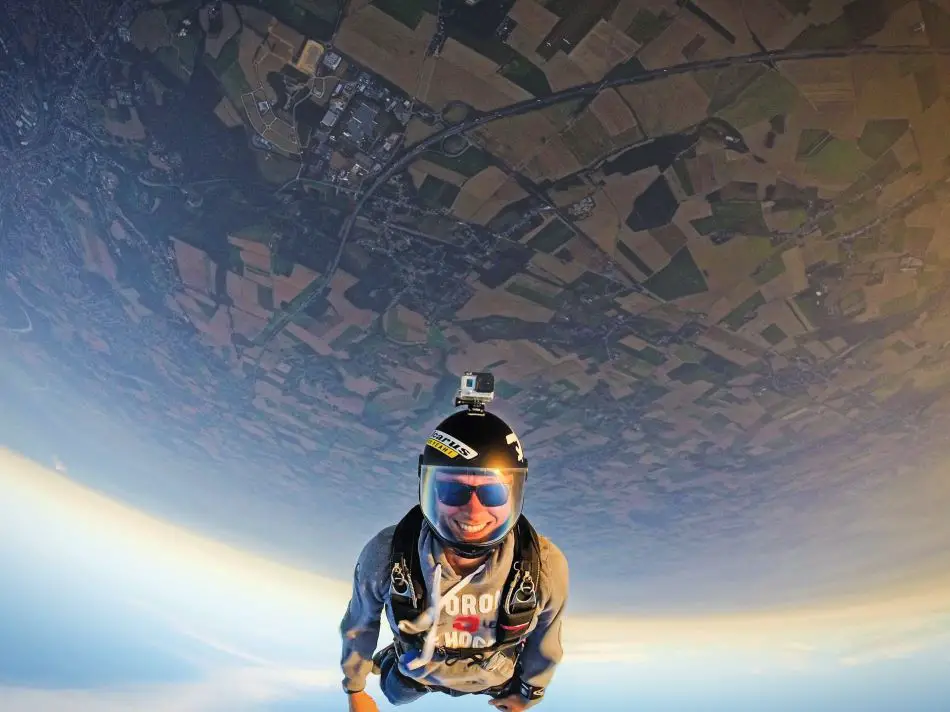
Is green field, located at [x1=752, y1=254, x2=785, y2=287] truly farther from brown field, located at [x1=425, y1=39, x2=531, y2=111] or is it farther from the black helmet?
the black helmet

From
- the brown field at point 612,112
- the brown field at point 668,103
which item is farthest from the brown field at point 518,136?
the brown field at point 668,103

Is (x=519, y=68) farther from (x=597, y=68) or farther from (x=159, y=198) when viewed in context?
(x=159, y=198)

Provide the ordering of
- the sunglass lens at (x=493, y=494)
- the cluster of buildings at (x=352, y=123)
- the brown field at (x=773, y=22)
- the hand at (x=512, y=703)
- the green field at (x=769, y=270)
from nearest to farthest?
the sunglass lens at (x=493, y=494) < the hand at (x=512, y=703) < the brown field at (x=773, y=22) < the cluster of buildings at (x=352, y=123) < the green field at (x=769, y=270)

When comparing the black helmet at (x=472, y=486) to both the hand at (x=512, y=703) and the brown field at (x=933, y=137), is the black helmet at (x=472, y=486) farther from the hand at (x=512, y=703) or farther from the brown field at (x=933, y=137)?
the brown field at (x=933, y=137)

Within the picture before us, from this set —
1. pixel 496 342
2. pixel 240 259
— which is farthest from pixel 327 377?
pixel 496 342

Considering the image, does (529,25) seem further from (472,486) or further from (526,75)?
(472,486)

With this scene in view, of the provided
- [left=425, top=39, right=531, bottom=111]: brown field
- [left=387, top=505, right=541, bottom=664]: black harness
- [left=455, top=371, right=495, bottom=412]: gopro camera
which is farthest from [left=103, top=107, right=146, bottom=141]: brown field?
[left=387, top=505, right=541, bottom=664]: black harness
